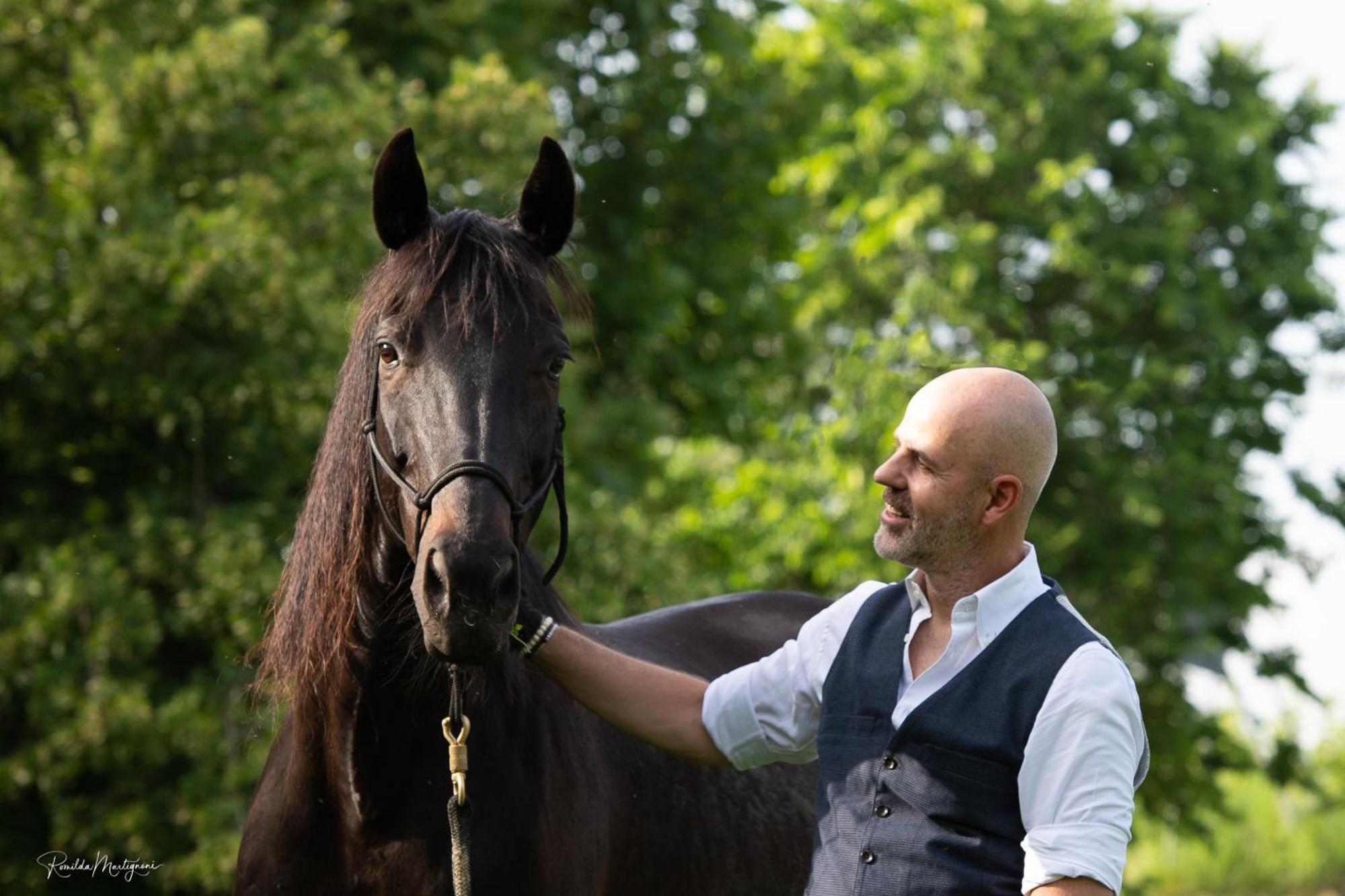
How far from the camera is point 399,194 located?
313cm

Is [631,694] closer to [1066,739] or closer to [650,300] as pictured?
[1066,739]

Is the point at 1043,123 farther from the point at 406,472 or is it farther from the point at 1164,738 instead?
the point at 406,472

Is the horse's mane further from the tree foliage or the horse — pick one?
the tree foliage

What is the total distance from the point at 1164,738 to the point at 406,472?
41.8ft

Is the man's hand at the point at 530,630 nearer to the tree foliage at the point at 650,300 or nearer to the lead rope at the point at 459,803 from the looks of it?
the lead rope at the point at 459,803

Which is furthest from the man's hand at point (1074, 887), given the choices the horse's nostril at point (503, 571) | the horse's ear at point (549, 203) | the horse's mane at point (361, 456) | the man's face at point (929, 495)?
the horse's ear at point (549, 203)

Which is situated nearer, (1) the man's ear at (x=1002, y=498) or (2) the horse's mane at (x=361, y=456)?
(1) the man's ear at (x=1002, y=498)

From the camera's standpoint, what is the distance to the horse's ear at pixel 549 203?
3.23 meters

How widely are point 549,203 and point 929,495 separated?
3.68 ft

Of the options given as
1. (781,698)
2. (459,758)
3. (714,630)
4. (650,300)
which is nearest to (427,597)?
(459,758)

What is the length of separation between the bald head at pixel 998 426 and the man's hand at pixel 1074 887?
0.66 metres

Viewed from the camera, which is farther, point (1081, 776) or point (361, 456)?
point (361, 456)

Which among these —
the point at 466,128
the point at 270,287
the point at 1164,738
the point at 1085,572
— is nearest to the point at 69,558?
the point at 270,287
